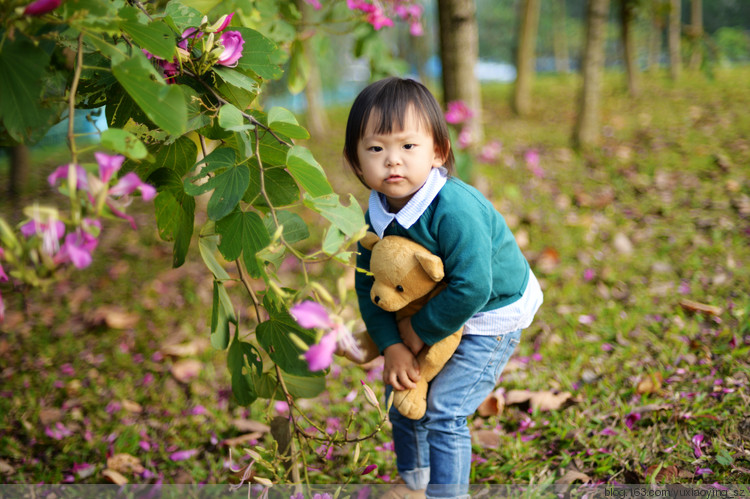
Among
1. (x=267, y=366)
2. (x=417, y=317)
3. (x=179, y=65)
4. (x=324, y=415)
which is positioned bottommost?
(x=324, y=415)

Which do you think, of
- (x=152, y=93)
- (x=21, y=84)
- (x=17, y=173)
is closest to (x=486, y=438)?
(x=152, y=93)

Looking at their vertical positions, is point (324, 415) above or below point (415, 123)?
below

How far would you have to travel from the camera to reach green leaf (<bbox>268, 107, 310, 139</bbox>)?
3.55 feet

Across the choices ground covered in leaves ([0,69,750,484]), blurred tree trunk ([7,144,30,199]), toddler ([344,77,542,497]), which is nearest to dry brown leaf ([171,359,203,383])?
ground covered in leaves ([0,69,750,484])

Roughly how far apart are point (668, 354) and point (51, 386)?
2.49m

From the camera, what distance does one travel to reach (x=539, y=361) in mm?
2260

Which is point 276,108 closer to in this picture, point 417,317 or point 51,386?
point 417,317

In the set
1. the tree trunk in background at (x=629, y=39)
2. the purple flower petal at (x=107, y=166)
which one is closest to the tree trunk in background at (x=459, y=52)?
the purple flower petal at (x=107, y=166)

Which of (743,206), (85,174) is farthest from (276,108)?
(743,206)

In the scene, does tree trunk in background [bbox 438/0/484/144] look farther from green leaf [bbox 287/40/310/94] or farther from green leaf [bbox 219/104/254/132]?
green leaf [bbox 219/104/254/132]

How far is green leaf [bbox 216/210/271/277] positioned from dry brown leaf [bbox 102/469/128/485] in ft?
3.49

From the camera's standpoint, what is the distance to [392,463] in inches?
69.6

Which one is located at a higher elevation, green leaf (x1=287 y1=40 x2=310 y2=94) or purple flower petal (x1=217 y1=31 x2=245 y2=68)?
purple flower petal (x1=217 y1=31 x2=245 y2=68)

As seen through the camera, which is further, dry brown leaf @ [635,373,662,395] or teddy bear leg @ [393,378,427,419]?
dry brown leaf @ [635,373,662,395]
